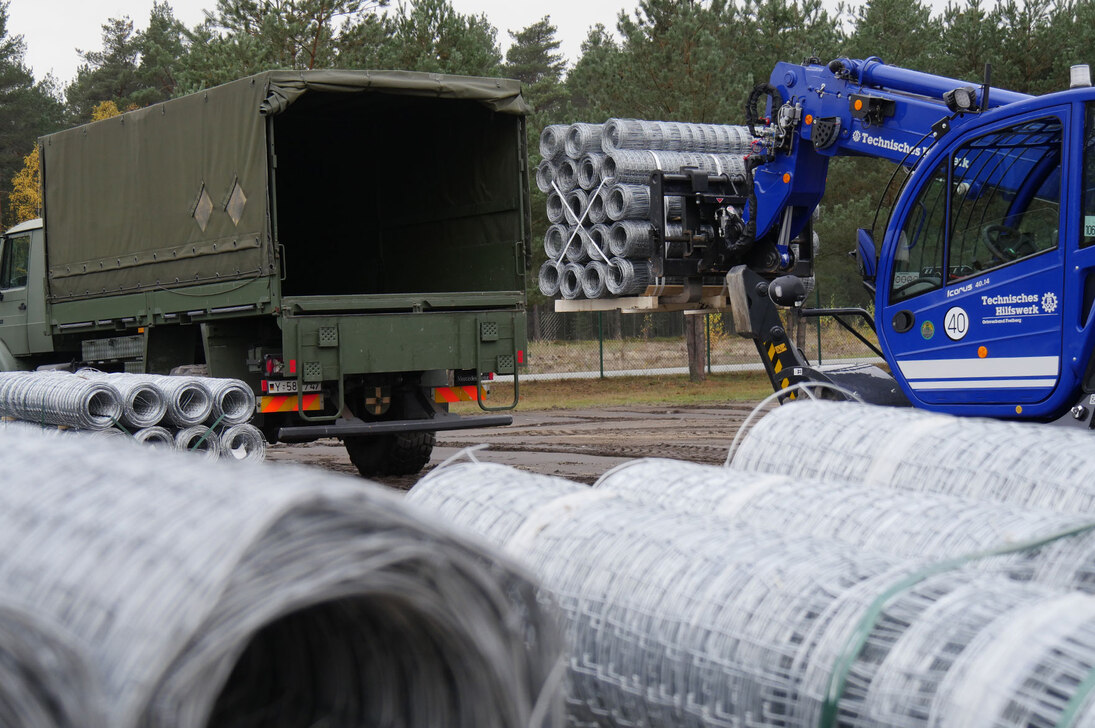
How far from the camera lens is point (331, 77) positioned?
1080cm

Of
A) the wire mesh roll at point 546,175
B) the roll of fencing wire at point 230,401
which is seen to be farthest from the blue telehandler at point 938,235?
the roll of fencing wire at point 230,401

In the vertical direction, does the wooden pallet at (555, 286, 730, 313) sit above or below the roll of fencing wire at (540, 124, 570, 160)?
below

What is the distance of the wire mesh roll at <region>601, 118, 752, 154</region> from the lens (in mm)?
14516

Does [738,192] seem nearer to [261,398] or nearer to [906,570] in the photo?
[261,398]

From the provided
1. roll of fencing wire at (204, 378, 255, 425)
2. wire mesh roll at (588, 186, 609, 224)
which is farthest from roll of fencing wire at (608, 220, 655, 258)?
roll of fencing wire at (204, 378, 255, 425)

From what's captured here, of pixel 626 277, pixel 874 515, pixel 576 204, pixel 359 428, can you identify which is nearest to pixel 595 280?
pixel 626 277

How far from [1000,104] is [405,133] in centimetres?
676

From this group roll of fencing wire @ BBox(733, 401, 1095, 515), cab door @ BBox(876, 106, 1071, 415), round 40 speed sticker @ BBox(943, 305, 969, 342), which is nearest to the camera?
roll of fencing wire @ BBox(733, 401, 1095, 515)

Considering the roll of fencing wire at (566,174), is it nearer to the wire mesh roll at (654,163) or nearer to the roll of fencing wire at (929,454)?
the wire mesh roll at (654,163)

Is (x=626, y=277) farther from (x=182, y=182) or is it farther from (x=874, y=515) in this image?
(x=874, y=515)

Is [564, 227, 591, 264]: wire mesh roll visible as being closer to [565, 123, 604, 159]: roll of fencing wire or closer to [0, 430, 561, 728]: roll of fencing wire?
[565, 123, 604, 159]: roll of fencing wire

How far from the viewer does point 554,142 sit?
15562mm

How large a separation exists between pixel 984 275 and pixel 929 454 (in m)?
4.39

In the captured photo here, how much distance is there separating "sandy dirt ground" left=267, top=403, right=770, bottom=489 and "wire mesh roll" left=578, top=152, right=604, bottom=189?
3213 millimetres
